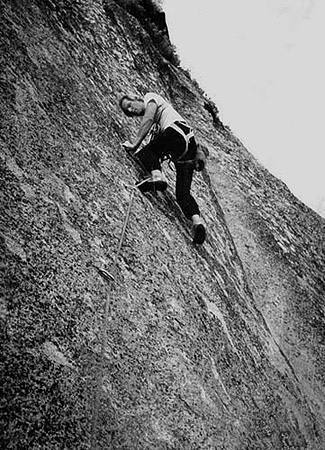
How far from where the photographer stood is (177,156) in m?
5.39

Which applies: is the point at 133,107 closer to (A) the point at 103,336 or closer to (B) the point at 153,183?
(B) the point at 153,183

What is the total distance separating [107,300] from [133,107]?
339cm

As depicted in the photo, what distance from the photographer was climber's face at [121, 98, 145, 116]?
5.58 m

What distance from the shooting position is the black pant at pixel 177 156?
5277mm

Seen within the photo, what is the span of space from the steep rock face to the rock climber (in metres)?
0.23

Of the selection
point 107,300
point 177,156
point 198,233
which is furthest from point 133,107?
point 107,300

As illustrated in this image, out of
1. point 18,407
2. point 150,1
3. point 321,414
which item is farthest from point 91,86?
point 150,1

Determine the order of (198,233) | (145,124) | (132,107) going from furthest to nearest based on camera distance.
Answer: (132,107) < (198,233) < (145,124)

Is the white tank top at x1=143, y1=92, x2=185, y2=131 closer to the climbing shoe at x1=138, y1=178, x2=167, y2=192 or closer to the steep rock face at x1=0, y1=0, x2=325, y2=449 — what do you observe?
the steep rock face at x1=0, y1=0, x2=325, y2=449

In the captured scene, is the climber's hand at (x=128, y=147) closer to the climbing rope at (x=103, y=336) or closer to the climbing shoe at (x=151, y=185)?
the climbing shoe at (x=151, y=185)

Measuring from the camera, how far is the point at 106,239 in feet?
12.3

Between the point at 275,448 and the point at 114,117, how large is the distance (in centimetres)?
471

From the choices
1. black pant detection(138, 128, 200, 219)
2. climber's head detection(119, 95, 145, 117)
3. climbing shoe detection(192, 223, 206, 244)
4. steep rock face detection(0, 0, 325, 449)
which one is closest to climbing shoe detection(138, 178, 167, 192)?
steep rock face detection(0, 0, 325, 449)

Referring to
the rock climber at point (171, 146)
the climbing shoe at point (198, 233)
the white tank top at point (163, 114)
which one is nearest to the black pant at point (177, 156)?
the rock climber at point (171, 146)
